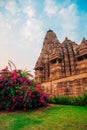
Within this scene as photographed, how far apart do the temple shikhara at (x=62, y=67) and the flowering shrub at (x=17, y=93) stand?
4362 millimetres

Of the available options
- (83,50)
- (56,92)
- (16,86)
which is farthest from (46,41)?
Result: (16,86)

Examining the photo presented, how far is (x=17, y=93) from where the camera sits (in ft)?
29.0

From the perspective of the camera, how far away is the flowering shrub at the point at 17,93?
8.59 metres

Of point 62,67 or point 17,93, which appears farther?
point 62,67

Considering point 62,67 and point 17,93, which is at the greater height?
point 62,67

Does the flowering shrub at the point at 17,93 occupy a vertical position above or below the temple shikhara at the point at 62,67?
below

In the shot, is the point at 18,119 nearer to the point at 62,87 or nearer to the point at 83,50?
the point at 62,87

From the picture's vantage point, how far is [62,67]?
23.0 m

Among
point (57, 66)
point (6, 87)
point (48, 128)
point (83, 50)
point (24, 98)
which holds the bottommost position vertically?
point (48, 128)

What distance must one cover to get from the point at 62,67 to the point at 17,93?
14.7 metres

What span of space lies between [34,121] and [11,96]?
2784mm

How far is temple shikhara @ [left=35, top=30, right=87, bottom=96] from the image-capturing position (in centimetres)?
1302

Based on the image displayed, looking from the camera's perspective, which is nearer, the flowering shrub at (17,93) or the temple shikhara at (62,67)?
the flowering shrub at (17,93)

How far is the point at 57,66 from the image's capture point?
2286 centimetres
